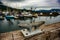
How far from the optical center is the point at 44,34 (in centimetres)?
175

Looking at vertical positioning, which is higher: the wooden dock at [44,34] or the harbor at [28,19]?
Answer: the harbor at [28,19]

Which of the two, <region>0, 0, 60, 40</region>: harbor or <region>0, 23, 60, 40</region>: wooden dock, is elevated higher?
<region>0, 0, 60, 40</region>: harbor

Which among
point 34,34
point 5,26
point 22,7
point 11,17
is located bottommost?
point 34,34

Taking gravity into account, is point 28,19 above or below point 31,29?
above

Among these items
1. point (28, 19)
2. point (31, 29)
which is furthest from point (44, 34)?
point (28, 19)

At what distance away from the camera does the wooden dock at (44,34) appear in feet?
5.50

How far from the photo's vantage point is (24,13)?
1.71m

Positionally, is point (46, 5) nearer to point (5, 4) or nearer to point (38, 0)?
point (38, 0)

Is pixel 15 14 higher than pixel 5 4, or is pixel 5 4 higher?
pixel 5 4

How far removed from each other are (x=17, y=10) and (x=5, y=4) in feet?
0.56

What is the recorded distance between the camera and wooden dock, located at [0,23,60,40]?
168 cm

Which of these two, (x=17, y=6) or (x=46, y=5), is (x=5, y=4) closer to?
(x=17, y=6)

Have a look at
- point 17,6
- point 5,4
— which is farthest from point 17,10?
point 5,4

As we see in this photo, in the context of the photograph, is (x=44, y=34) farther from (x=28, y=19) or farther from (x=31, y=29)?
(x=28, y=19)
